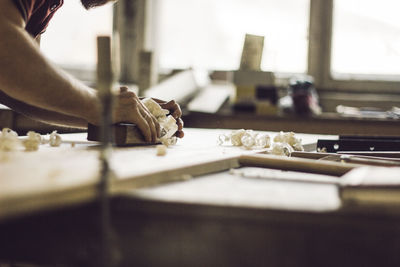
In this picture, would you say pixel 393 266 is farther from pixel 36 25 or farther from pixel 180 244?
pixel 36 25

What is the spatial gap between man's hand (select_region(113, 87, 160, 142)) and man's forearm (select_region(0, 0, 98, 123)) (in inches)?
5.2

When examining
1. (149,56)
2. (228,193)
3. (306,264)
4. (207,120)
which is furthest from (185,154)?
(149,56)

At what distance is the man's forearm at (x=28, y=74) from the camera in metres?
0.97

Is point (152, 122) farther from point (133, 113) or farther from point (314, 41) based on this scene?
point (314, 41)

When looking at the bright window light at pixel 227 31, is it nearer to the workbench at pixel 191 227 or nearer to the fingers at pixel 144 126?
the fingers at pixel 144 126

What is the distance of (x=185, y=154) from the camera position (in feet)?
Answer: 3.35

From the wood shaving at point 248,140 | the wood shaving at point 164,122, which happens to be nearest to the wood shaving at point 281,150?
the wood shaving at point 248,140

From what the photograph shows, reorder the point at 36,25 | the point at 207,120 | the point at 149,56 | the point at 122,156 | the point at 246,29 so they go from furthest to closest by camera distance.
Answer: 1. the point at 246,29
2. the point at 149,56
3. the point at 207,120
4. the point at 36,25
5. the point at 122,156

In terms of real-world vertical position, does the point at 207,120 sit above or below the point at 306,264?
above

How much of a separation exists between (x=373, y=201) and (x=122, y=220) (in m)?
Result: 0.35

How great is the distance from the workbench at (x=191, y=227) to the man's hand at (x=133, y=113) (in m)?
0.46

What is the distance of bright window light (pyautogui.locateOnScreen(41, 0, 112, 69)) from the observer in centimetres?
386

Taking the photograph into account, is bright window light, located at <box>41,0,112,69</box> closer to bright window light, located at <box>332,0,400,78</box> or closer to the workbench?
bright window light, located at <box>332,0,400,78</box>

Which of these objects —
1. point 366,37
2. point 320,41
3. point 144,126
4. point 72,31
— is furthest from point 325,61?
point 144,126
